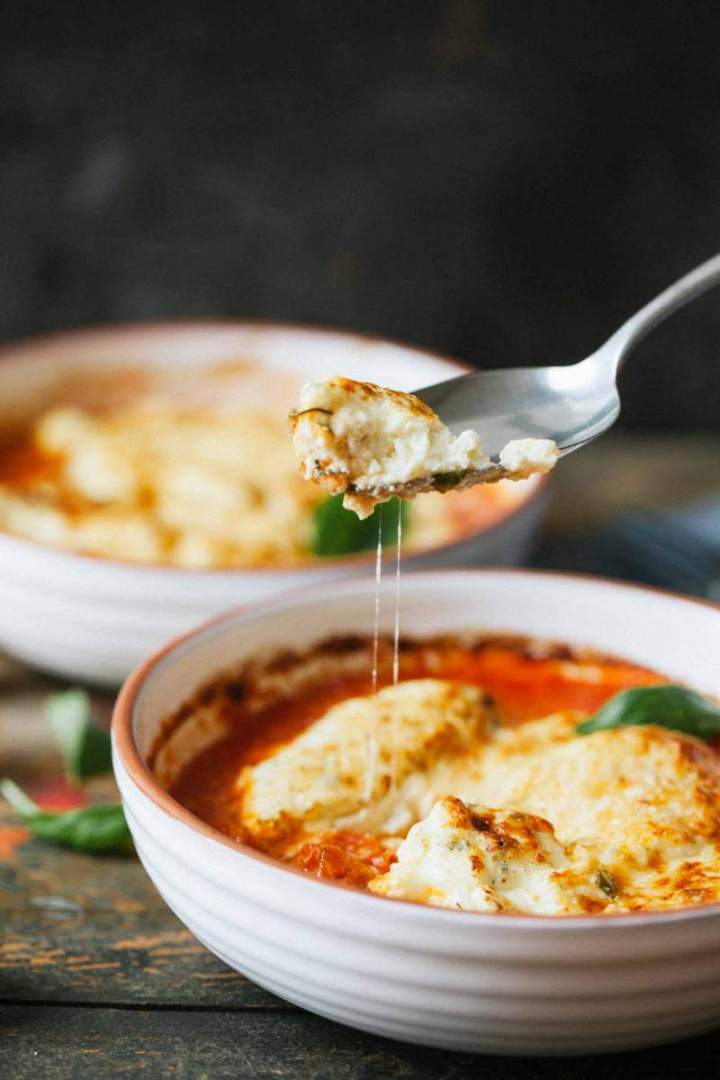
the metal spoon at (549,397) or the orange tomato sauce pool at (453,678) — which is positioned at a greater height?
the metal spoon at (549,397)

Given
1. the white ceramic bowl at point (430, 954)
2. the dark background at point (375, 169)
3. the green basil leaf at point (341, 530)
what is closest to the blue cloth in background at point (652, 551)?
the green basil leaf at point (341, 530)

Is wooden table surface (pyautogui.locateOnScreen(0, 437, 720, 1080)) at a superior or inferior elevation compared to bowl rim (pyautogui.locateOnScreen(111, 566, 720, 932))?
inferior

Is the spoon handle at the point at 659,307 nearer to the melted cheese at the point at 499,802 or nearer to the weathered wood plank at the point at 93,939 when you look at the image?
the melted cheese at the point at 499,802

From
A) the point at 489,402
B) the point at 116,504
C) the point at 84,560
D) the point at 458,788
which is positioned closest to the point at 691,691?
the point at 458,788

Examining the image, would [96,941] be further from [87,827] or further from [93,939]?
[87,827]

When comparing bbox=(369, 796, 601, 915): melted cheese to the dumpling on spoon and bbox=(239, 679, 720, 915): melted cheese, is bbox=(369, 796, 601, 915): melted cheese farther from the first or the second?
the dumpling on spoon

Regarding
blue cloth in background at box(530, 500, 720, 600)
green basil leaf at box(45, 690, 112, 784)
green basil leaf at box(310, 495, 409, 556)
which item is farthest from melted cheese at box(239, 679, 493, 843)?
blue cloth in background at box(530, 500, 720, 600)
